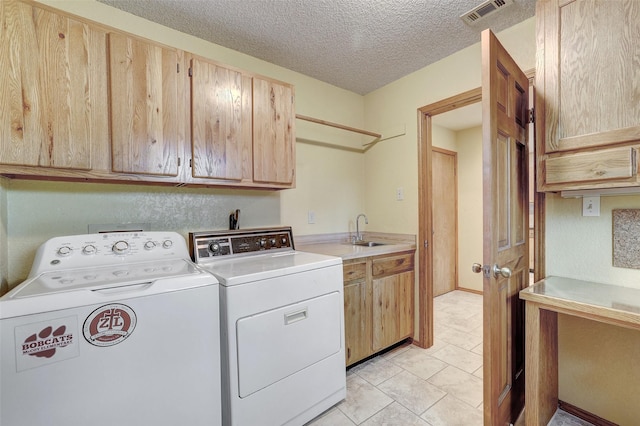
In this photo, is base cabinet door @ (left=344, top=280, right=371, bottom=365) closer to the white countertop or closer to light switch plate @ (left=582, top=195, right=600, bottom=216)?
the white countertop

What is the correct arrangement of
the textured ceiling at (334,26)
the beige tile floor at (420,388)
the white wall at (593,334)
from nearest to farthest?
the white wall at (593,334) < the beige tile floor at (420,388) < the textured ceiling at (334,26)

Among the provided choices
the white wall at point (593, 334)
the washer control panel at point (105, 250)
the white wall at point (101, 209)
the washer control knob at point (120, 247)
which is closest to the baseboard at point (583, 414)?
the white wall at point (593, 334)

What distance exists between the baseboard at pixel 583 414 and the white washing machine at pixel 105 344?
1.99 metres

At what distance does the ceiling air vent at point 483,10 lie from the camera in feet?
5.45

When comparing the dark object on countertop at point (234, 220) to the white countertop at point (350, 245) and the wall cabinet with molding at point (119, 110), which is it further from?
the white countertop at point (350, 245)

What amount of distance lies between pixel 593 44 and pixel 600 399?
6.11 ft

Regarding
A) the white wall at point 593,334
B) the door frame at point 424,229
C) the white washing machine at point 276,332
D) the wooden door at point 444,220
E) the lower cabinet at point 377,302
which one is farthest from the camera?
the wooden door at point 444,220

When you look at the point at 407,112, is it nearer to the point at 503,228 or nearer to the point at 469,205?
the point at 503,228

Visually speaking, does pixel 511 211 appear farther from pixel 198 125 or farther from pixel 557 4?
pixel 198 125

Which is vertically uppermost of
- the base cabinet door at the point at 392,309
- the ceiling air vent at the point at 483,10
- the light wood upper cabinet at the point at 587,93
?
the ceiling air vent at the point at 483,10

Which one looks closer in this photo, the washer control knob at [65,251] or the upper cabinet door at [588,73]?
the upper cabinet door at [588,73]

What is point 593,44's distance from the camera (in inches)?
49.4

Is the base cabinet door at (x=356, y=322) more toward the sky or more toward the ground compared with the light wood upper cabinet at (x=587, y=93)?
more toward the ground

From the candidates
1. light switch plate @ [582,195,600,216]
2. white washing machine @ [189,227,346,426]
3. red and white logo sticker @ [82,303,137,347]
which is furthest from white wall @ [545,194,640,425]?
red and white logo sticker @ [82,303,137,347]
